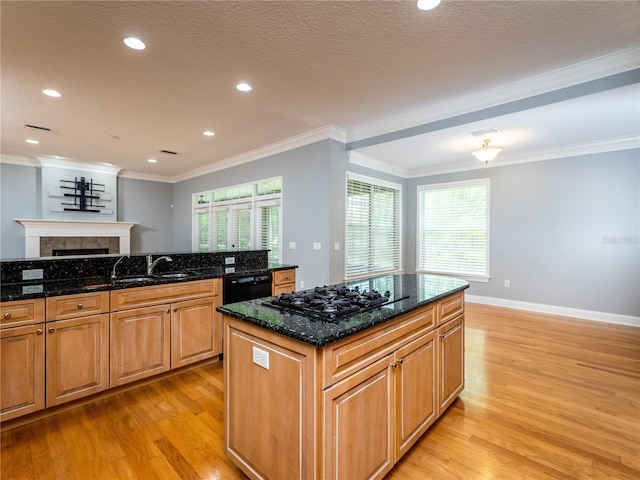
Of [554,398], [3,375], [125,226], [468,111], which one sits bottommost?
[554,398]

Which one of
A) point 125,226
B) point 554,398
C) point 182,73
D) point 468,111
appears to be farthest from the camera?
point 125,226

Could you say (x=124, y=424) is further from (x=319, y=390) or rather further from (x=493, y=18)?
(x=493, y=18)

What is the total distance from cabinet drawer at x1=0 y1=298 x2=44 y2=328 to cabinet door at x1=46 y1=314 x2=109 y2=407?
0.10 m

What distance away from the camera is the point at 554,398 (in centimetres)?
249

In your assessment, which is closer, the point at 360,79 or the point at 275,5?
the point at 275,5

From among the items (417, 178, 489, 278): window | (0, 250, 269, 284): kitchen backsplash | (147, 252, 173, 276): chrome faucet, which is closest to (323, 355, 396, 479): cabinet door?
(147, 252, 173, 276): chrome faucet

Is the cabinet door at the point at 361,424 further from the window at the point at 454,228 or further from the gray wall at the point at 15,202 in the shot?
the gray wall at the point at 15,202

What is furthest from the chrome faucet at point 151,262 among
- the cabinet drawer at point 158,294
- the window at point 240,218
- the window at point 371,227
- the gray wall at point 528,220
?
the window at point 371,227

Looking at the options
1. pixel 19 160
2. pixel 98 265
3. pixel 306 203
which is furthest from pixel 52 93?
pixel 19 160

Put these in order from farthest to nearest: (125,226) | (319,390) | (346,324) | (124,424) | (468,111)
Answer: (125,226) → (468,111) → (124,424) → (346,324) → (319,390)

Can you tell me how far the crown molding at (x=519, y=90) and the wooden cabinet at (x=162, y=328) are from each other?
121 inches

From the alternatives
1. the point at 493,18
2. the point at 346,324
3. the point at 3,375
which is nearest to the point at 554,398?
the point at 346,324

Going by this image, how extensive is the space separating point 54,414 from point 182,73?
303 centimetres

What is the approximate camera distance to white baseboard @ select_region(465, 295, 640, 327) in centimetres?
443
